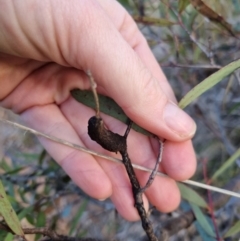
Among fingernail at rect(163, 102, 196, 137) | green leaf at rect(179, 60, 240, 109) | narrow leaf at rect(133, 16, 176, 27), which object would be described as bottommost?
fingernail at rect(163, 102, 196, 137)

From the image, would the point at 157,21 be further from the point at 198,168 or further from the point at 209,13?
the point at 198,168

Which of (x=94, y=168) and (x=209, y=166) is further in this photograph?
(x=209, y=166)

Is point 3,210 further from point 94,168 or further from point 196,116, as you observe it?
point 196,116

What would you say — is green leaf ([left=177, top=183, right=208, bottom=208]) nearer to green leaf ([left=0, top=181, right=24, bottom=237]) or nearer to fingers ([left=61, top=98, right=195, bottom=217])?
fingers ([left=61, top=98, right=195, bottom=217])

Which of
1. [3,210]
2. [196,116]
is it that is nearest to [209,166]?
[196,116]

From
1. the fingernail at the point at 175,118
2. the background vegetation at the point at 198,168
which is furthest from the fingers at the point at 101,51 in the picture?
the background vegetation at the point at 198,168

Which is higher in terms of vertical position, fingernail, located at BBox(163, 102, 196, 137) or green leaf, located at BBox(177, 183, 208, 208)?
fingernail, located at BBox(163, 102, 196, 137)

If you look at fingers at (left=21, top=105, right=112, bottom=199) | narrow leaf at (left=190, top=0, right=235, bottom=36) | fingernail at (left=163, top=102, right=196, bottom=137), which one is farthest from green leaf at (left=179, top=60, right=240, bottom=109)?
fingers at (left=21, top=105, right=112, bottom=199)
